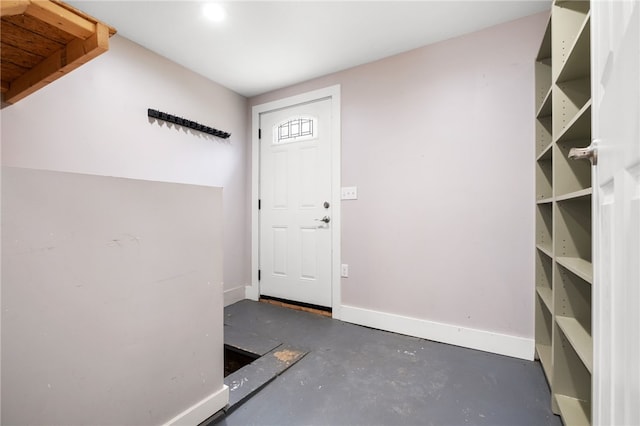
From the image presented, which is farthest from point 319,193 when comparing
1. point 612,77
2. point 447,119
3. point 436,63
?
point 612,77

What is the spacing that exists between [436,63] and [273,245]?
2.34 metres

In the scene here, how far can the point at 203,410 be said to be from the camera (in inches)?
52.2

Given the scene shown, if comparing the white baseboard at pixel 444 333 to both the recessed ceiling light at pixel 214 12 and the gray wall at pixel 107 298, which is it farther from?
the recessed ceiling light at pixel 214 12

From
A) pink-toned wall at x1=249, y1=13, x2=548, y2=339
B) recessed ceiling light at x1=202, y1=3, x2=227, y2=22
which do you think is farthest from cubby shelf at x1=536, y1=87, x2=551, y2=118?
recessed ceiling light at x1=202, y1=3, x2=227, y2=22

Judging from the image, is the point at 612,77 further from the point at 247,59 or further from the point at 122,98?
the point at 122,98

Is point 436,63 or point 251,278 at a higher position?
point 436,63

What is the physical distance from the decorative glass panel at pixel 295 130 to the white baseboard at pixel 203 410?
2309mm

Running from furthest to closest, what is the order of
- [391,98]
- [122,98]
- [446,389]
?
1. [391,98]
2. [122,98]
3. [446,389]

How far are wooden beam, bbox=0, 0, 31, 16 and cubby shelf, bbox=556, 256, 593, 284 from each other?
6.97 feet

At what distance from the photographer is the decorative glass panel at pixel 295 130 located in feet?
9.69

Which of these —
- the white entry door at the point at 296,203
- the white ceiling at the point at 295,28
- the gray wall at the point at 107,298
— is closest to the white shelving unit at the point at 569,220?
the white ceiling at the point at 295,28

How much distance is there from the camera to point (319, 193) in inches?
114

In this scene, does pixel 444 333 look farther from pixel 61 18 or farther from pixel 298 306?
pixel 61 18

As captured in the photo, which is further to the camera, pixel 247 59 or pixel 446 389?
pixel 247 59
